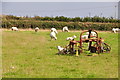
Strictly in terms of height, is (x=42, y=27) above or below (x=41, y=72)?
above

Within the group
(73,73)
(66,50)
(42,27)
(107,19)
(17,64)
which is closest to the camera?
(73,73)

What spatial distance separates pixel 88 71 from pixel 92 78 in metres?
1.23

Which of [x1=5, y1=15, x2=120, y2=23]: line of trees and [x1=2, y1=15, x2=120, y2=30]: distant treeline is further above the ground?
[x1=5, y1=15, x2=120, y2=23]: line of trees

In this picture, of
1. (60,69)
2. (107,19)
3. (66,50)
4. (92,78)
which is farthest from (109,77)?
(107,19)

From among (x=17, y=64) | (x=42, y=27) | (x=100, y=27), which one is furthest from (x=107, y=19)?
(x=17, y=64)

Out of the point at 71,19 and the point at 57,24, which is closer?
the point at 57,24

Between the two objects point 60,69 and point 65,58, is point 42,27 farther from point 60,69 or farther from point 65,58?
point 60,69

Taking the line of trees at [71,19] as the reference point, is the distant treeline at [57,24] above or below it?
below

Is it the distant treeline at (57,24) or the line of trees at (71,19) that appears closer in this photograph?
the distant treeline at (57,24)

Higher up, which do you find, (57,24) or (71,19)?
(71,19)

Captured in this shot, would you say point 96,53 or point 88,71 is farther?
point 96,53

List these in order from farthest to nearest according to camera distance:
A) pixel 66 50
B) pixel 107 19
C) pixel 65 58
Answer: pixel 107 19 < pixel 66 50 < pixel 65 58

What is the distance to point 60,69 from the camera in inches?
367

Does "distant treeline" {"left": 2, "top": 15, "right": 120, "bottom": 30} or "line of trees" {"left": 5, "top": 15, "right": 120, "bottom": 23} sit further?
"line of trees" {"left": 5, "top": 15, "right": 120, "bottom": 23}
